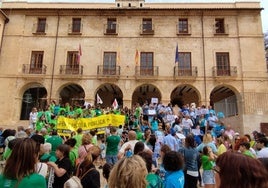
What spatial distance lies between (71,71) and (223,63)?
1539 centimetres

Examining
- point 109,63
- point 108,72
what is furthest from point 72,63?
point 108,72

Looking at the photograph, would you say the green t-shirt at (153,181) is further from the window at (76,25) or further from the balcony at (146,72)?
the window at (76,25)

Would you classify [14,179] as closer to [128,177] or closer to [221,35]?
[128,177]

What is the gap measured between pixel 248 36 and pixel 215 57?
3927 millimetres

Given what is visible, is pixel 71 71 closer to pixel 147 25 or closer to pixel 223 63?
pixel 147 25

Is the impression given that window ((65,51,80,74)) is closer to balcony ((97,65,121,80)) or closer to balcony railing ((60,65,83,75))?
balcony railing ((60,65,83,75))

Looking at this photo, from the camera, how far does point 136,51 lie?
23.0 meters

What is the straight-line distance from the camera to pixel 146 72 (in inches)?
899

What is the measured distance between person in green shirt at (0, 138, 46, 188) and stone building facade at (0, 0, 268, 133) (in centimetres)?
2001

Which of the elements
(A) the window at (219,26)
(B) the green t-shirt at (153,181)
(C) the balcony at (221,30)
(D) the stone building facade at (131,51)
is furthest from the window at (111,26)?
(B) the green t-shirt at (153,181)

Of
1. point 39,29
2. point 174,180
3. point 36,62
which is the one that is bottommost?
point 174,180

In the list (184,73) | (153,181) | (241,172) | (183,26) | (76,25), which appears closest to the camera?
(241,172)

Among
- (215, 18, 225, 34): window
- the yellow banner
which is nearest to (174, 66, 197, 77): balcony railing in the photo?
(215, 18, 225, 34): window

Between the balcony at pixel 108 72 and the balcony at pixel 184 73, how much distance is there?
5724mm
